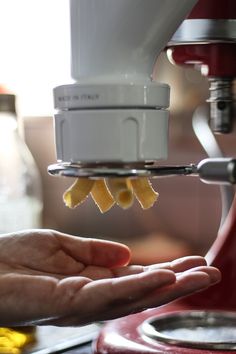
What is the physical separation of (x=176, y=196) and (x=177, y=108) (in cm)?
12

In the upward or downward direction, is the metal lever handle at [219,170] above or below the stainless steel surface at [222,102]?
below

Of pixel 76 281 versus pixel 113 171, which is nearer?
→ pixel 113 171

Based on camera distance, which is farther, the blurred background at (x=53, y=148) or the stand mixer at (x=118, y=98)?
the blurred background at (x=53, y=148)

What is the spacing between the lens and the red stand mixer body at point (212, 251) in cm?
58

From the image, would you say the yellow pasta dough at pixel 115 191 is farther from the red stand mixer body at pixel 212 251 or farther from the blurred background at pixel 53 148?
the blurred background at pixel 53 148

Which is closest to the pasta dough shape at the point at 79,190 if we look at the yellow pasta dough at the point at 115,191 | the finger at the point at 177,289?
the yellow pasta dough at the point at 115,191

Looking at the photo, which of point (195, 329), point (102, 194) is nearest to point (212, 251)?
point (195, 329)

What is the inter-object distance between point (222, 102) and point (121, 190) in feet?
0.63

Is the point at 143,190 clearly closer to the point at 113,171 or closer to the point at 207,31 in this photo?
the point at 113,171

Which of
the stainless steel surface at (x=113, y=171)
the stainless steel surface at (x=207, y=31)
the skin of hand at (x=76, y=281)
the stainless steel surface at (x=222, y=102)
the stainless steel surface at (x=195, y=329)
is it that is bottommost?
the stainless steel surface at (x=195, y=329)

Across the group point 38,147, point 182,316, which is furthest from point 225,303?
point 38,147

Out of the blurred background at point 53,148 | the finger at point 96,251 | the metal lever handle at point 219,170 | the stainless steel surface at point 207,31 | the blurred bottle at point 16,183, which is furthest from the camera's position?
the blurred bottle at point 16,183

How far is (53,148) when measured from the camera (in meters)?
1.13

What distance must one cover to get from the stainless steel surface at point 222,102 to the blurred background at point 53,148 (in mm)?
206
